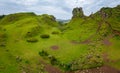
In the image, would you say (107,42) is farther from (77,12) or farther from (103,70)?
(77,12)

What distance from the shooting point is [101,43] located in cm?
7475

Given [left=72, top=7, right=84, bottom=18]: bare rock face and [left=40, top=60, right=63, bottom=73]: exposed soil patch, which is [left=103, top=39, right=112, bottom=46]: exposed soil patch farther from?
[left=72, top=7, right=84, bottom=18]: bare rock face

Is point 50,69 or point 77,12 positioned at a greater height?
point 77,12

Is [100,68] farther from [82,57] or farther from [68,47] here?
[68,47]

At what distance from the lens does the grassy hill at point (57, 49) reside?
6138 cm

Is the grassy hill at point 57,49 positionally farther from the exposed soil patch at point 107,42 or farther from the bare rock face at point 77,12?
the bare rock face at point 77,12

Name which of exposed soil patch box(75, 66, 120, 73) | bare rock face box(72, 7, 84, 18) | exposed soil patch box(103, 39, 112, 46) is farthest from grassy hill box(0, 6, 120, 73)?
bare rock face box(72, 7, 84, 18)

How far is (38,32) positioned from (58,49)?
62.1 ft

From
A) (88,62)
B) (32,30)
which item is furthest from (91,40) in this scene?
(32,30)

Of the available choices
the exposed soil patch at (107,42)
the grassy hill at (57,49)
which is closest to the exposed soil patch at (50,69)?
the grassy hill at (57,49)

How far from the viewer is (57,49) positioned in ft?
237

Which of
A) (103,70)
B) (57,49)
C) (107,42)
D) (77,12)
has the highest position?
(77,12)

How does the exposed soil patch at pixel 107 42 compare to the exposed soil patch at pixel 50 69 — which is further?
the exposed soil patch at pixel 107 42

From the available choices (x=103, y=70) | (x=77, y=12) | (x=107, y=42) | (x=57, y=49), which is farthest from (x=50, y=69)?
(x=77, y=12)
